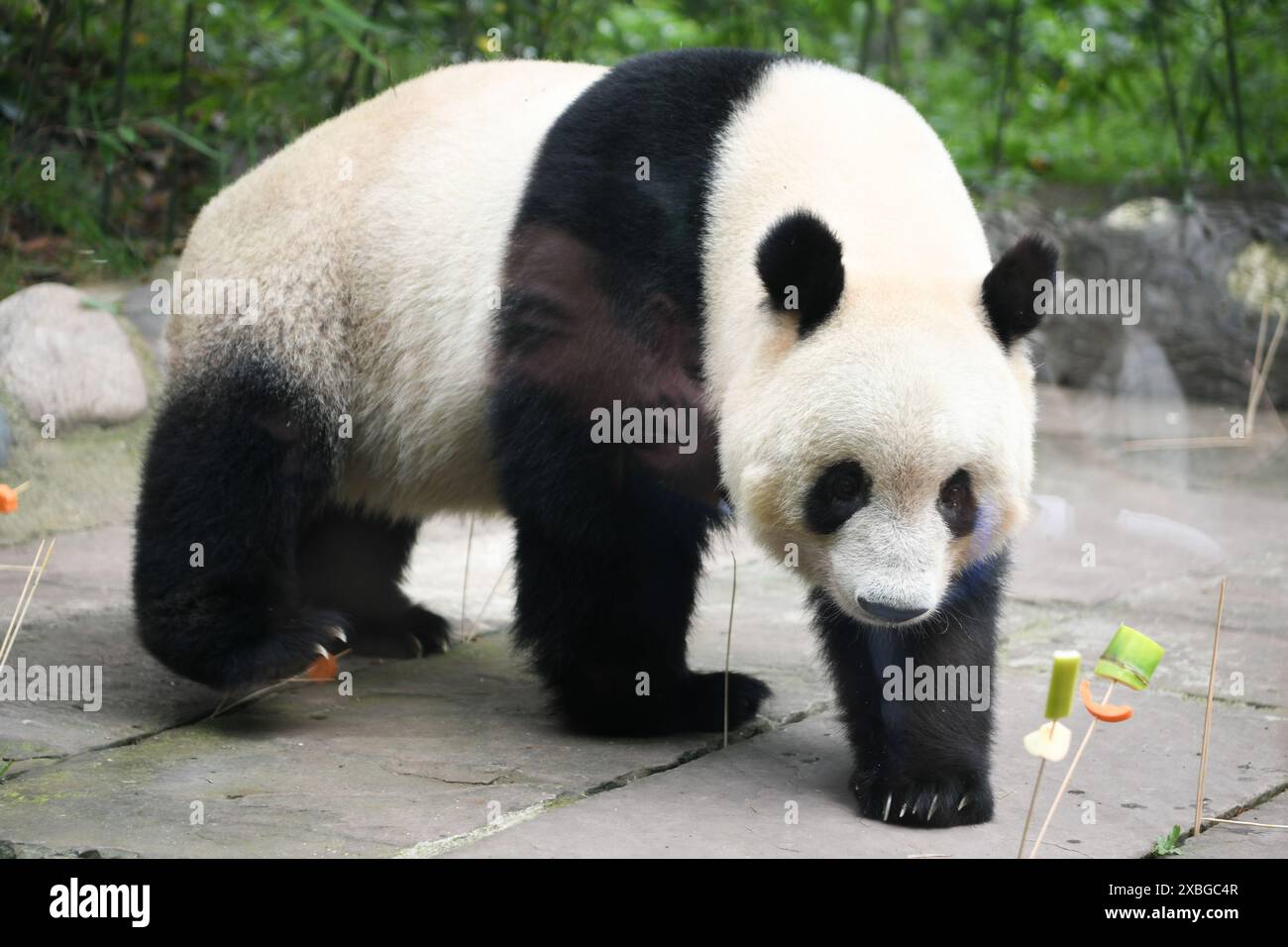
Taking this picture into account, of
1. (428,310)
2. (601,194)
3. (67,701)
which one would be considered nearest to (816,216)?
(601,194)

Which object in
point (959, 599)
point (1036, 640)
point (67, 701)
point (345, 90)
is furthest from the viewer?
point (345, 90)

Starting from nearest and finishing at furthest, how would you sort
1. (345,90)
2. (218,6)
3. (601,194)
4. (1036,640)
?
(601,194)
(1036,640)
(345,90)
(218,6)

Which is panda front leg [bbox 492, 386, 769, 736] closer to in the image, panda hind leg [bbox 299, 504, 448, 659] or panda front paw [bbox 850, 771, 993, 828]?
panda front paw [bbox 850, 771, 993, 828]

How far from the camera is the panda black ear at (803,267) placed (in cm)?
286

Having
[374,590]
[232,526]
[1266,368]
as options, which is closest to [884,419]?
[232,526]

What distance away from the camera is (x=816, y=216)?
2.86 metres

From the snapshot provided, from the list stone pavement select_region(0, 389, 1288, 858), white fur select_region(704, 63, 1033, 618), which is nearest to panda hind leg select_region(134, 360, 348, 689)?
stone pavement select_region(0, 389, 1288, 858)

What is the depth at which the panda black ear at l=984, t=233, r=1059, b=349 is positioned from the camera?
2.94 meters

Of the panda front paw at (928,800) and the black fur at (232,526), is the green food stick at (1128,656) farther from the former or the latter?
the black fur at (232,526)

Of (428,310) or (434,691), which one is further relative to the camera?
(434,691)

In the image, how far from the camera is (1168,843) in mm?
2832

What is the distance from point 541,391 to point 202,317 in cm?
96

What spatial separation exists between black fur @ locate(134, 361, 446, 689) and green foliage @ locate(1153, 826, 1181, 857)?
1889 millimetres

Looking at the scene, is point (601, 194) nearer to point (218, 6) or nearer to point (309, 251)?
point (309, 251)
